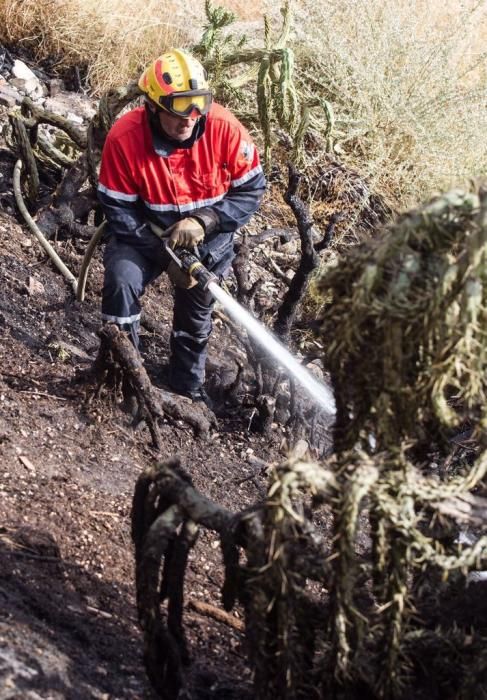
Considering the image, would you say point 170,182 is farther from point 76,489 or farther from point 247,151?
point 76,489

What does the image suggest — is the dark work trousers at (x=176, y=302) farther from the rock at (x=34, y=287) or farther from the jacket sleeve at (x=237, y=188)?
the rock at (x=34, y=287)

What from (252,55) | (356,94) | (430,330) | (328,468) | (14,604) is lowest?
(14,604)

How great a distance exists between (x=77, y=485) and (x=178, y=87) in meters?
2.04

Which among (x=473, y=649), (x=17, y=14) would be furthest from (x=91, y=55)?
(x=473, y=649)

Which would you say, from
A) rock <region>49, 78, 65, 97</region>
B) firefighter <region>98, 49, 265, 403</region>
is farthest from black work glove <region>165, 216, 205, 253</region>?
rock <region>49, 78, 65, 97</region>

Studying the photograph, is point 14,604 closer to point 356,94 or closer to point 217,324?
point 217,324

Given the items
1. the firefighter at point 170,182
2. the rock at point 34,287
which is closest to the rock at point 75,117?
the rock at point 34,287

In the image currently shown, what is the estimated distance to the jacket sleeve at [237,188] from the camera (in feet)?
15.5

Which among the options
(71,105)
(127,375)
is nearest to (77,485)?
(127,375)

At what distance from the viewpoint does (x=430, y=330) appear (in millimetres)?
2033

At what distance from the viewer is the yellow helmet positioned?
4395 mm

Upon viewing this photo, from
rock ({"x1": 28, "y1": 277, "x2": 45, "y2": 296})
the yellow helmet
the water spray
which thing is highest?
the yellow helmet

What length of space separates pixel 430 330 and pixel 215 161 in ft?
9.68

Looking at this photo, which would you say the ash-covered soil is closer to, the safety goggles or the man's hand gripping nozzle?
the man's hand gripping nozzle
